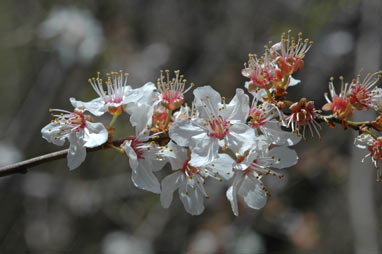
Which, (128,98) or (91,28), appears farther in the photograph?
(91,28)

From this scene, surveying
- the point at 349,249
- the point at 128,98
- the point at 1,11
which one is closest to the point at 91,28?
the point at 1,11

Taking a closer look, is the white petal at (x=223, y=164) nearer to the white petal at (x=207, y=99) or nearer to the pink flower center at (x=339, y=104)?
the white petal at (x=207, y=99)

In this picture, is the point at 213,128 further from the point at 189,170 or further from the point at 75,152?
the point at 75,152

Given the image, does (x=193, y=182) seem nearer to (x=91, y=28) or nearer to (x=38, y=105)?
(x=38, y=105)

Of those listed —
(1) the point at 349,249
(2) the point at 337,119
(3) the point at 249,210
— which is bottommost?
(1) the point at 349,249

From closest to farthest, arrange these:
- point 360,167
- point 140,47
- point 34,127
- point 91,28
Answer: point 360,167, point 34,127, point 91,28, point 140,47

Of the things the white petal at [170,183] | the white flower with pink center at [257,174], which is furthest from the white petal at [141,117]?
the white flower with pink center at [257,174]
